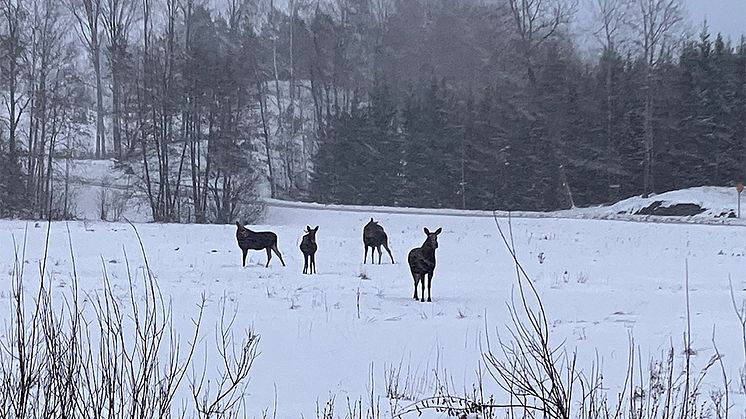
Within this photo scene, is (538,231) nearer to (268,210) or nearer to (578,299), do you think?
(268,210)

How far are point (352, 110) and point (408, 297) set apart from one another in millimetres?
39875

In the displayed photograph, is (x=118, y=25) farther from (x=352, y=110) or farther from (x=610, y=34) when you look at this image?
(x=610, y=34)

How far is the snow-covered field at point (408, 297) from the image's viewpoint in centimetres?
746

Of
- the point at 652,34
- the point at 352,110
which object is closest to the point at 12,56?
the point at 352,110

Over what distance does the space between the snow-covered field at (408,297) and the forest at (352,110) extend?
14.4 meters

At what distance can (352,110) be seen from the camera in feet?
170

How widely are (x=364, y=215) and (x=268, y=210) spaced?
5661 millimetres

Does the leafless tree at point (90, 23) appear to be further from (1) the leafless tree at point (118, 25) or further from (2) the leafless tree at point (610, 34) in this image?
(2) the leafless tree at point (610, 34)

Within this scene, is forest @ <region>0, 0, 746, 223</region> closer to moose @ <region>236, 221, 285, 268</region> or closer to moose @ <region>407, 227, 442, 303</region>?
moose @ <region>236, 221, 285, 268</region>

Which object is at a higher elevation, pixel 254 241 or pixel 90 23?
pixel 90 23

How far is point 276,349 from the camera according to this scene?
8.32 metres

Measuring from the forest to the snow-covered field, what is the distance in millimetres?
14356

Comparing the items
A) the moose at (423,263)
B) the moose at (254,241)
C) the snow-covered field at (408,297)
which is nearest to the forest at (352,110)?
the snow-covered field at (408,297)

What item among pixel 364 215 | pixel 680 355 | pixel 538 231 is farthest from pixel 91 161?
pixel 680 355
